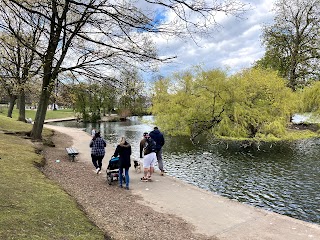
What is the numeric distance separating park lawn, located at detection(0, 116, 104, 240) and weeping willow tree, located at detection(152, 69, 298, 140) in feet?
59.3

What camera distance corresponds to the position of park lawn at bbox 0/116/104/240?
5.33 metres

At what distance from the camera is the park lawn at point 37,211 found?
5.33 metres

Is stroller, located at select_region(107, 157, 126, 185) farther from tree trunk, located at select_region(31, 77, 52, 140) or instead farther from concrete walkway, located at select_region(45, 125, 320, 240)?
tree trunk, located at select_region(31, 77, 52, 140)


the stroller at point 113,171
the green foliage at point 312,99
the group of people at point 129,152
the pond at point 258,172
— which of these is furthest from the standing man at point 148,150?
the green foliage at point 312,99

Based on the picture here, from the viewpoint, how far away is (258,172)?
52.9ft

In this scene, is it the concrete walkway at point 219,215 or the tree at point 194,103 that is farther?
the tree at point 194,103

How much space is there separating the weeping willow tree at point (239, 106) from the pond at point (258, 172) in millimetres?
1541

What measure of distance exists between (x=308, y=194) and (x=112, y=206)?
8.44 m

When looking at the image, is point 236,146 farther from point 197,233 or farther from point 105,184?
point 197,233

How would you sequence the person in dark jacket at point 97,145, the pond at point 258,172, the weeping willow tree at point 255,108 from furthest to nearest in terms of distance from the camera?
the weeping willow tree at point 255,108
the person in dark jacket at point 97,145
the pond at point 258,172

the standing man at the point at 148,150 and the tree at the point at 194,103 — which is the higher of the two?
the tree at the point at 194,103

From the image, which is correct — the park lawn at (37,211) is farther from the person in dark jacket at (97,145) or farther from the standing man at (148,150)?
the standing man at (148,150)

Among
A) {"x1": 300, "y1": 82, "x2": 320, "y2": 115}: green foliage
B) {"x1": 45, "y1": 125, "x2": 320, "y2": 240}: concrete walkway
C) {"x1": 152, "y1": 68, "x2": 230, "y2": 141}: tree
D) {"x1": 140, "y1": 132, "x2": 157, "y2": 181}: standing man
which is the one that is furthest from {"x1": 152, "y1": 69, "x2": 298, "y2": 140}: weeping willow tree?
{"x1": 45, "y1": 125, "x2": 320, "y2": 240}: concrete walkway

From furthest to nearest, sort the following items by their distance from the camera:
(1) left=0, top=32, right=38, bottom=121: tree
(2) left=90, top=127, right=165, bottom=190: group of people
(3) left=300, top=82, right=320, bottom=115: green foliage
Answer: (3) left=300, top=82, right=320, bottom=115: green foliage < (1) left=0, top=32, right=38, bottom=121: tree < (2) left=90, top=127, right=165, bottom=190: group of people
